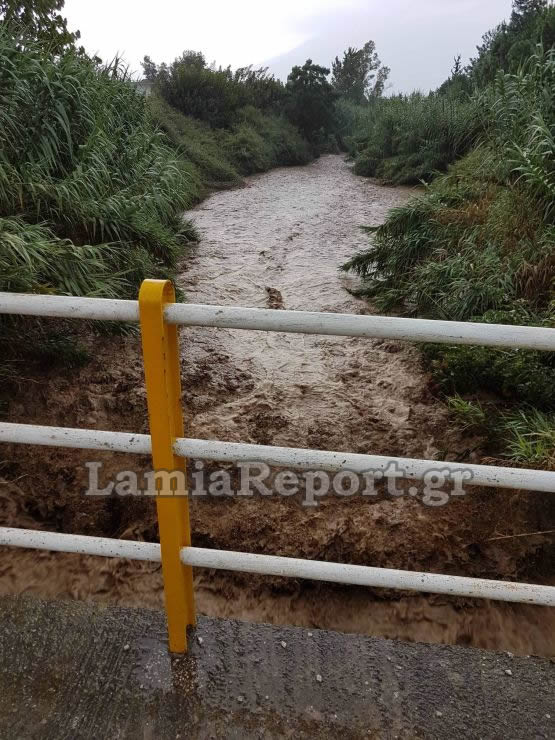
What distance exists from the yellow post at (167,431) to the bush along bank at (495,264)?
1.70 metres

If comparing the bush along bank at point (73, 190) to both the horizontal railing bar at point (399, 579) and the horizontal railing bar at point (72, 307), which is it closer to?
the horizontal railing bar at point (72, 307)

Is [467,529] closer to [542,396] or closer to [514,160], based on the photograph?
[542,396]

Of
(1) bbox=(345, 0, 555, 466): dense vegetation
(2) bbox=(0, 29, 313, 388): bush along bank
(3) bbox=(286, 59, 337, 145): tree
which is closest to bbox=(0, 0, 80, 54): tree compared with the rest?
(2) bbox=(0, 29, 313, 388): bush along bank

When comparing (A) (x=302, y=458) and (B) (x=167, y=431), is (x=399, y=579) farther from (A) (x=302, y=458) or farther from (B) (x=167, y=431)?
(B) (x=167, y=431)

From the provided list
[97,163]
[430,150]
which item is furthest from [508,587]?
[430,150]

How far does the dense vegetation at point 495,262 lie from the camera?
285cm

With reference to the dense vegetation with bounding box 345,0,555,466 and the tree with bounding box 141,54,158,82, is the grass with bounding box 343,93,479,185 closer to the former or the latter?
the dense vegetation with bounding box 345,0,555,466

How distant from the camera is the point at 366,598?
2.06 metres

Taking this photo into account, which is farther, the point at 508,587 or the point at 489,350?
the point at 489,350

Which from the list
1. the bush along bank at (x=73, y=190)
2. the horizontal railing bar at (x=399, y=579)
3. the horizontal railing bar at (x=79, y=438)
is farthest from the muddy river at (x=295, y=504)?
the horizontal railing bar at (x=79, y=438)

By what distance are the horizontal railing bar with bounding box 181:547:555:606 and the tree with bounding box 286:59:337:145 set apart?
1567 centimetres

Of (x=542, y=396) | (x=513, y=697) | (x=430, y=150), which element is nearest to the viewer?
(x=513, y=697)

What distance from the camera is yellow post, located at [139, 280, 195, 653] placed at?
1.20m

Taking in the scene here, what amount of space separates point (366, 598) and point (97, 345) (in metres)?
2.35
